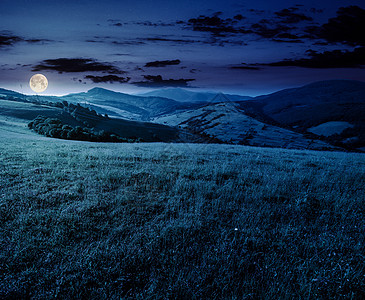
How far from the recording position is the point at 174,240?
398cm

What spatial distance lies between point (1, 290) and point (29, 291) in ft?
1.21

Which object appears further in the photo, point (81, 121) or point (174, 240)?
point (81, 121)

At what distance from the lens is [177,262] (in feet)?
11.1

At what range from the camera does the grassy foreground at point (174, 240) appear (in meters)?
2.97

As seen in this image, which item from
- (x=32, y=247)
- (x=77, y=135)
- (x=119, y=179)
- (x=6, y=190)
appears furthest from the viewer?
(x=77, y=135)

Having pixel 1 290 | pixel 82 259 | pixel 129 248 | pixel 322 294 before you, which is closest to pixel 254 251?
pixel 322 294

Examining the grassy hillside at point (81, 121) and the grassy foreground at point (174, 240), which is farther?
the grassy hillside at point (81, 121)

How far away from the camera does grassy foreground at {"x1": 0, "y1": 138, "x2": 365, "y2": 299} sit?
297 cm

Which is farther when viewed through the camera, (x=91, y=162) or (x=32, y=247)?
(x=91, y=162)

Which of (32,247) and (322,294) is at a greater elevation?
(32,247)

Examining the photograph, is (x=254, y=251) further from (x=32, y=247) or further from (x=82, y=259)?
(x=32, y=247)

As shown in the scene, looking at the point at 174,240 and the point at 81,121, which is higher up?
the point at 81,121

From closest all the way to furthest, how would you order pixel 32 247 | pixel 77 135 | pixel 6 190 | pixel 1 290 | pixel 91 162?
pixel 1 290
pixel 32 247
pixel 6 190
pixel 91 162
pixel 77 135

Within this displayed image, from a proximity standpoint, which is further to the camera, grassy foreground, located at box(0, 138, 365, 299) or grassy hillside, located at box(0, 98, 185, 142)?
grassy hillside, located at box(0, 98, 185, 142)
